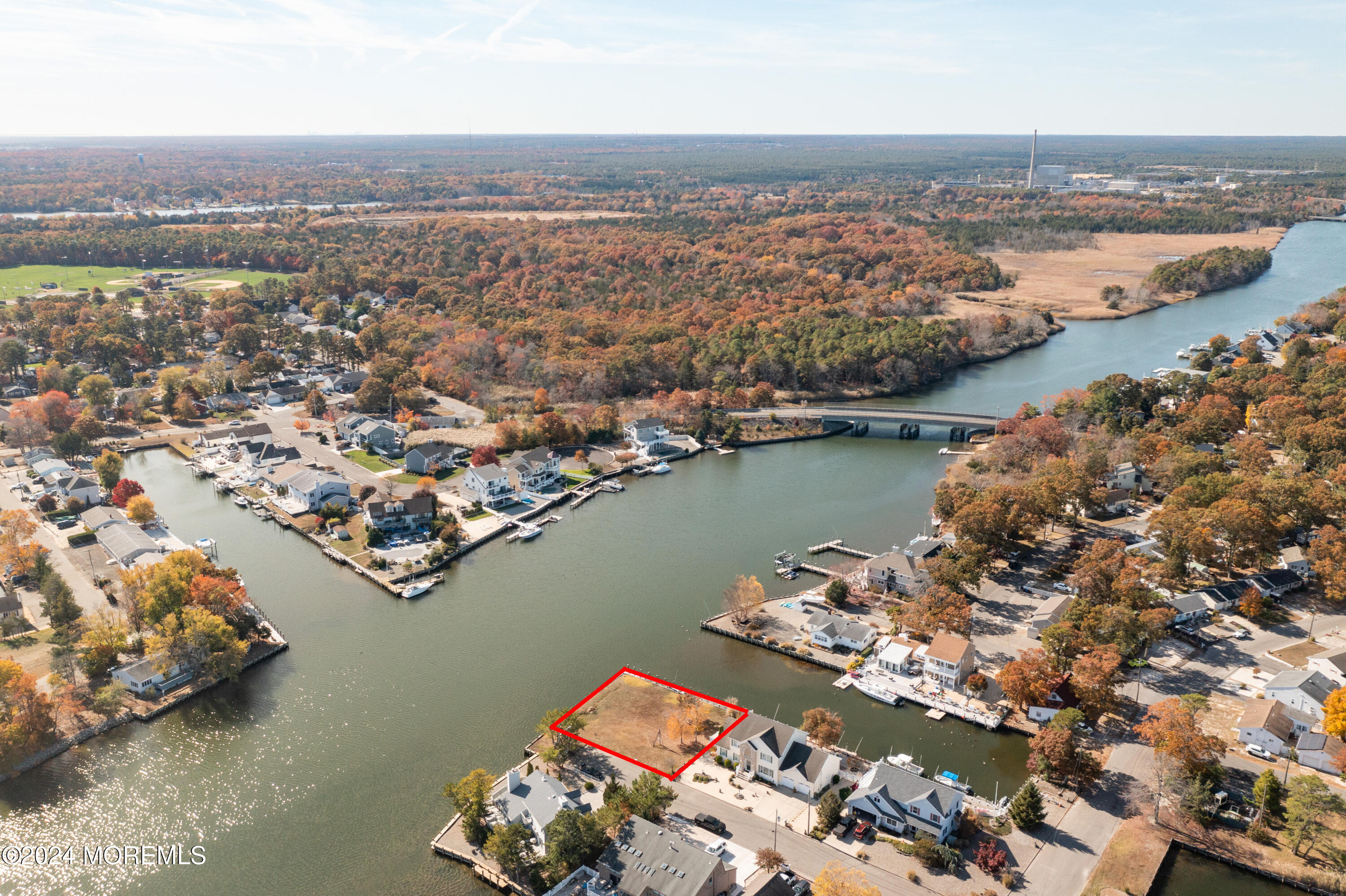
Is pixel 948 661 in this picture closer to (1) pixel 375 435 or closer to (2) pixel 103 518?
(1) pixel 375 435

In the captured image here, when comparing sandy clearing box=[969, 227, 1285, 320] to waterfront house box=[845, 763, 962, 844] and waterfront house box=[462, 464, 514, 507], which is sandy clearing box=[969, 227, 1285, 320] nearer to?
waterfront house box=[462, 464, 514, 507]

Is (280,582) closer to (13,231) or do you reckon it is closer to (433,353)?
(433,353)

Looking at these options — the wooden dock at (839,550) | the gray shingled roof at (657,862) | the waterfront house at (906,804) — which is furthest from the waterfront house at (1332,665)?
the gray shingled roof at (657,862)

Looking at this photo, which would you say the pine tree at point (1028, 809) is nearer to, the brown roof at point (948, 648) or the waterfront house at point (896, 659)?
the brown roof at point (948, 648)

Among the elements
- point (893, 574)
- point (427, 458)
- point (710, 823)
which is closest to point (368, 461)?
point (427, 458)

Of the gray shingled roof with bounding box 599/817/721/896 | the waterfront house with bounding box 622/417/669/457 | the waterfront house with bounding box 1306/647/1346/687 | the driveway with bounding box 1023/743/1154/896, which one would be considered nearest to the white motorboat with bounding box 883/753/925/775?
the driveway with bounding box 1023/743/1154/896

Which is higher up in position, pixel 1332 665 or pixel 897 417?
pixel 897 417
